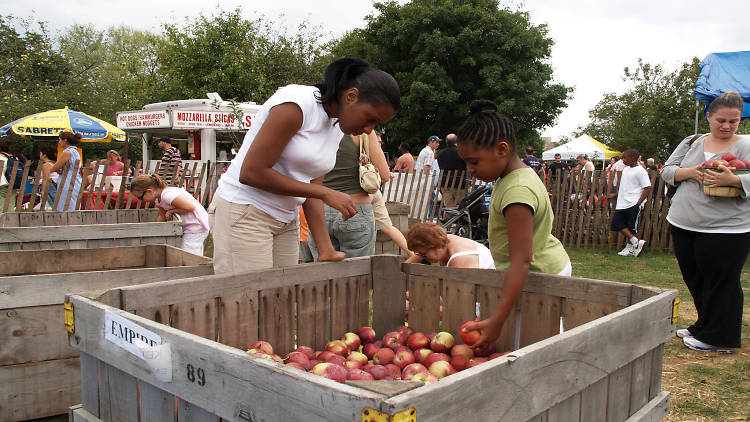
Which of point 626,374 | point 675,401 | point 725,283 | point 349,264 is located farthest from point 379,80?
point 725,283

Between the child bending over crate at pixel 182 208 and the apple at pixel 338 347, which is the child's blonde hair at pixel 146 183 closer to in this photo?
the child bending over crate at pixel 182 208

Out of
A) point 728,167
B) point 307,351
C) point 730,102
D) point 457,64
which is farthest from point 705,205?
point 457,64

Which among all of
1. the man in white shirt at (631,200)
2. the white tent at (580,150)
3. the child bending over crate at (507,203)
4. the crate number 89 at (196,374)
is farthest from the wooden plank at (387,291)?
the white tent at (580,150)

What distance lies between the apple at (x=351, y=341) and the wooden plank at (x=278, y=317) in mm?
311

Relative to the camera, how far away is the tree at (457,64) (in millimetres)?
26562

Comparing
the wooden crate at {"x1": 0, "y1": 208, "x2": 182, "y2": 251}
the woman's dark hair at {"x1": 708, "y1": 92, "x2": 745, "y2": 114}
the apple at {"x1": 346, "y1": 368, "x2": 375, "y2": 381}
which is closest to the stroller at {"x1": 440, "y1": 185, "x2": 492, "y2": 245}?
the woman's dark hair at {"x1": 708, "y1": 92, "x2": 745, "y2": 114}

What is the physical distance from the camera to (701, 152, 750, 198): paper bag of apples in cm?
394

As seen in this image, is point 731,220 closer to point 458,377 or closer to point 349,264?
point 349,264

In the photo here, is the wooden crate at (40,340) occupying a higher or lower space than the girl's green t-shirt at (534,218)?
lower

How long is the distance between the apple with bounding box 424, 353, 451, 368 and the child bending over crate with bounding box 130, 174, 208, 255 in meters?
3.25

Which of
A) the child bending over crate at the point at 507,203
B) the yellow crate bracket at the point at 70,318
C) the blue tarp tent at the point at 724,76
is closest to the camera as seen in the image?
the yellow crate bracket at the point at 70,318

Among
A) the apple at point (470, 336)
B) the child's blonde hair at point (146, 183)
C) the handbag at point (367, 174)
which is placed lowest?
the apple at point (470, 336)

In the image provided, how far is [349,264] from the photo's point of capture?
307 cm

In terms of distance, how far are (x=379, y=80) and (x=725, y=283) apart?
3.43 metres
